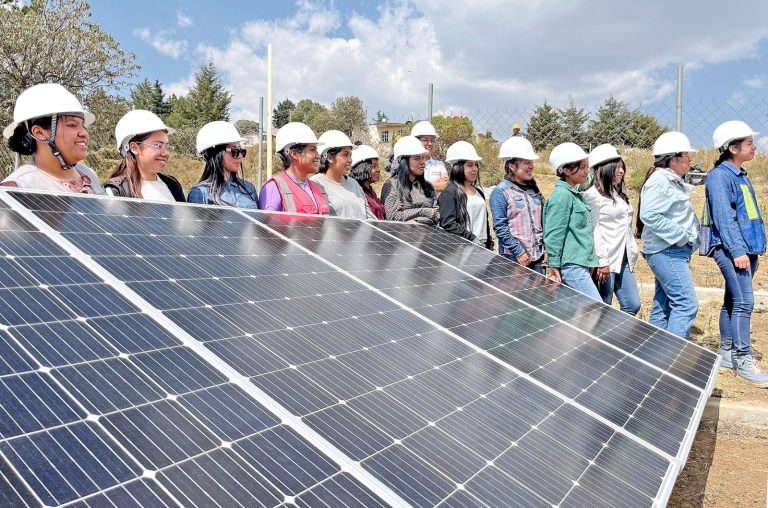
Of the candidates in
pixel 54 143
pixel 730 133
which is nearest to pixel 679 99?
pixel 730 133

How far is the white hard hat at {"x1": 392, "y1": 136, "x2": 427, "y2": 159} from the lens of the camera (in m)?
7.31

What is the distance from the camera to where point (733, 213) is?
22.0 feet

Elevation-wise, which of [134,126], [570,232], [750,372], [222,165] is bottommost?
[750,372]

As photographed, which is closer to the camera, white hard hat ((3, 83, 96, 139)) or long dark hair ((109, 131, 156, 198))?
white hard hat ((3, 83, 96, 139))

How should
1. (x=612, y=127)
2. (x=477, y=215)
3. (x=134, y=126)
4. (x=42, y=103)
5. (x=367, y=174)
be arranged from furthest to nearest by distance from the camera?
(x=612, y=127) → (x=367, y=174) → (x=477, y=215) → (x=134, y=126) → (x=42, y=103)

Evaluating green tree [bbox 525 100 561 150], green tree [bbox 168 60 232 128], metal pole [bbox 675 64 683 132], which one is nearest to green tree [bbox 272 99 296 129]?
green tree [bbox 168 60 232 128]

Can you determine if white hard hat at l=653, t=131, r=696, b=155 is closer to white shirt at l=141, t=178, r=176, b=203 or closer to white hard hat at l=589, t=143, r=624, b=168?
white hard hat at l=589, t=143, r=624, b=168

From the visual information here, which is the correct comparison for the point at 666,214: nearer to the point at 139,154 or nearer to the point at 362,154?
the point at 362,154

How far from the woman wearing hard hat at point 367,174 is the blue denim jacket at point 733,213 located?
3757mm

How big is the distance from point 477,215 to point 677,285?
2.34 m

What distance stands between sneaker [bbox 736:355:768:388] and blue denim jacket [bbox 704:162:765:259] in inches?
46.7

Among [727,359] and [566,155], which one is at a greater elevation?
[566,155]

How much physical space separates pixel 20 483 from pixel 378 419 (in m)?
1.31

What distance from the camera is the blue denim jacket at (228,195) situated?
5.60 m
